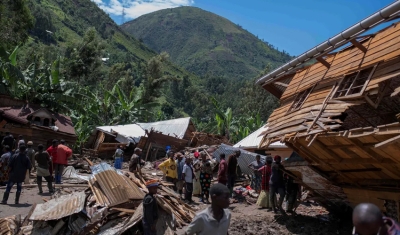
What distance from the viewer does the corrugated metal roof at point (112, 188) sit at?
31.3 ft

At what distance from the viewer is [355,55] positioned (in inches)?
387

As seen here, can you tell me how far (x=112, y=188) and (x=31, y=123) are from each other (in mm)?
13721

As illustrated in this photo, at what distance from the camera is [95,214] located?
880cm

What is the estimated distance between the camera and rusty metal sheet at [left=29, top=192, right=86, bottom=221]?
28.3 ft

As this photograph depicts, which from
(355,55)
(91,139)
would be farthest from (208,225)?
(91,139)

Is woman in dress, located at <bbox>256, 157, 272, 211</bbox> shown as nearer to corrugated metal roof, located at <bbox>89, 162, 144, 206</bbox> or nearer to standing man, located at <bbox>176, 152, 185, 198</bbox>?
standing man, located at <bbox>176, 152, 185, 198</bbox>

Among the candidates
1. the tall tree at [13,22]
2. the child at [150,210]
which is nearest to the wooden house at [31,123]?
the tall tree at [13,22]

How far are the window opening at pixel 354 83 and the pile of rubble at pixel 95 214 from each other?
4.60 metres

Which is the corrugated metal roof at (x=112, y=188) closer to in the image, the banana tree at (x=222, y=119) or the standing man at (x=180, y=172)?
the standing man at (x=180, y=172)

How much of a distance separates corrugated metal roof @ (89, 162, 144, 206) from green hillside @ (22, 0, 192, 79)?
70806mm

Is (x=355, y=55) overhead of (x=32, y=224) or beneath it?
overhead

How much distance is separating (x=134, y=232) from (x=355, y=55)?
6469 millimetres

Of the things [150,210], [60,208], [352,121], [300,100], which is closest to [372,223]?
[150,210]

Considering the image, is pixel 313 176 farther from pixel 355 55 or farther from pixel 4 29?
pixel 4 29
